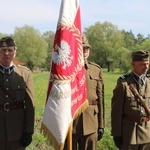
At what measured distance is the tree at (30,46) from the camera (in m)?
80.0

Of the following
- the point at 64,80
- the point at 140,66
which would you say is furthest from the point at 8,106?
the point at 140,66

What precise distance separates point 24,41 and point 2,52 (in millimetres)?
80199

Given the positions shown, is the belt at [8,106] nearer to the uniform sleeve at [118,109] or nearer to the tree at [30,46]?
the uniform sleeve at [118,109]

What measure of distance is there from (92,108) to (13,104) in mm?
1151

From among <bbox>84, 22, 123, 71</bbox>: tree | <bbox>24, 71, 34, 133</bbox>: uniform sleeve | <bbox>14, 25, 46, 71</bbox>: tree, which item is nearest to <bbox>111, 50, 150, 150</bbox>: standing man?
<bbox>24, 71, 34, 133</bbox>: uniform sleeve

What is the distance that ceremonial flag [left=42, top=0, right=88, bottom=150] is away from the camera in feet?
13.4

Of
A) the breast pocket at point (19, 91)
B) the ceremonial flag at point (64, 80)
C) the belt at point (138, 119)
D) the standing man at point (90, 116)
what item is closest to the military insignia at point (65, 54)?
the ceremonial flag at point (64, 80)

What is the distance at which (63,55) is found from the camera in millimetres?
4133

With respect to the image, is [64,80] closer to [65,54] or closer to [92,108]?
[65,54]

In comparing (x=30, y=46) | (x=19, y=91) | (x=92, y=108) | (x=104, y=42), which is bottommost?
(x=92, y=108)

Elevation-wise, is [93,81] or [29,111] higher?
[93,81]

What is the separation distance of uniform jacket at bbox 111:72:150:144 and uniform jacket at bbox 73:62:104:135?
0.36m

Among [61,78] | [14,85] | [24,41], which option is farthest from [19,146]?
[24,41]

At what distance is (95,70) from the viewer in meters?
4.90
